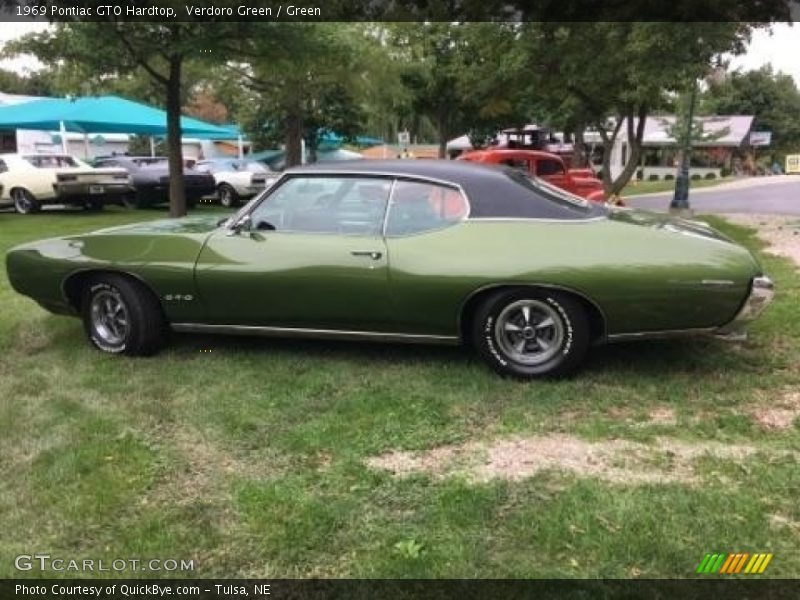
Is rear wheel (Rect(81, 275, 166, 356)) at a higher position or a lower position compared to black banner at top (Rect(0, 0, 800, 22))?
lower

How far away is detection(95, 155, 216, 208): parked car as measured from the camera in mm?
19188

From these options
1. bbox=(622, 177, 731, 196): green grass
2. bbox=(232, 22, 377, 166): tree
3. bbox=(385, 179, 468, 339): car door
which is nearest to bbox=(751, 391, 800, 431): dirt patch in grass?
bbox=(385, 179, 468, 339): car door

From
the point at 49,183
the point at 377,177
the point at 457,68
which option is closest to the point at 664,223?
the point at 377,177

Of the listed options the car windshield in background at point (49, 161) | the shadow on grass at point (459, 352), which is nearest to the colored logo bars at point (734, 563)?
the shadow on grass at point (459, 352)

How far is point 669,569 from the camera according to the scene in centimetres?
288

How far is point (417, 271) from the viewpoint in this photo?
15.9ft

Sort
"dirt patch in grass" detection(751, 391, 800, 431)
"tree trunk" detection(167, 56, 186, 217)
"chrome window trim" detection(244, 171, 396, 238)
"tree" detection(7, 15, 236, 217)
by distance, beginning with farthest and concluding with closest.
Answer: "tree trunk" detection(167, 56, 186, 217) < "tree" detection(7, 15, 236, 217) < "chrome window trim" detection(244, 171, 396, 238) < "dirt patch in grass" detection(751, 391, 800, 431)

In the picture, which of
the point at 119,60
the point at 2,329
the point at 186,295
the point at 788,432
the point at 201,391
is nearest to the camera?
the point at 788,432

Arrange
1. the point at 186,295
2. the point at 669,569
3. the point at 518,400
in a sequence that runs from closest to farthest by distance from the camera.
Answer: the point at 669,569 < the point at 518,400 < the point at 186,295

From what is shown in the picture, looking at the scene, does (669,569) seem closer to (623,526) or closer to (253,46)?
(623,526)

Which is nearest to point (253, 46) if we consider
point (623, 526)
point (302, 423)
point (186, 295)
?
point (186, 295)

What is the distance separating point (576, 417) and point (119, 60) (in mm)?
11851

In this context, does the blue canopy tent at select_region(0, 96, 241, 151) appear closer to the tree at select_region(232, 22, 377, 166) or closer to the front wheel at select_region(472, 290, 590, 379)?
the tree at select_region(232, 22, 377, 166)

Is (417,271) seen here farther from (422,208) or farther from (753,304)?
(753,304)
